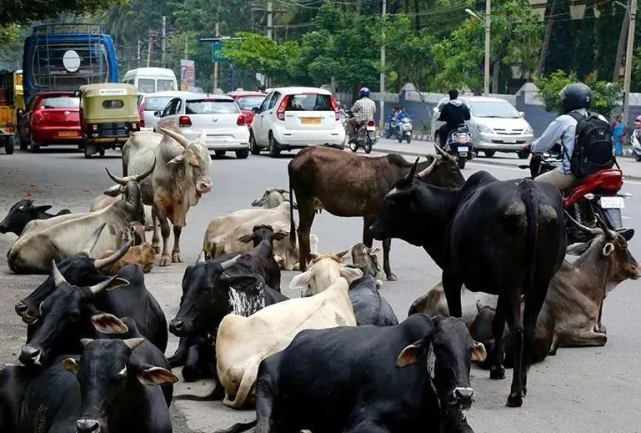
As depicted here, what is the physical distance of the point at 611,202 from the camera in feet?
39.1

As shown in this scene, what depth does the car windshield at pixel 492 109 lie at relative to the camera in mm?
32875

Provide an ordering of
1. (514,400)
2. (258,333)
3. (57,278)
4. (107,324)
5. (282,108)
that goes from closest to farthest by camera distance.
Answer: (107,324) < (57,278) < (258,333) < (514,400) < (282,108)

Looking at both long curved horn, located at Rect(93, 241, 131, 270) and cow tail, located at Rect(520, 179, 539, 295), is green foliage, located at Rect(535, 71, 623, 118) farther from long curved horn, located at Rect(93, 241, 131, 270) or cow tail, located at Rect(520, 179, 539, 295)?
long curved horn, located at Rect(93, 241, 131, 270)

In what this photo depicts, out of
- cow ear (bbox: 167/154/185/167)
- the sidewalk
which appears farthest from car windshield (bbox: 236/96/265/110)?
cow ear (bbox: 167/154/185/167)

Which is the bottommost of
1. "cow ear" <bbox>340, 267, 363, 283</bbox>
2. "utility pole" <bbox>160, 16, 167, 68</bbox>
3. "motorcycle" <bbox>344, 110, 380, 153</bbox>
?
"utility pole" <bbox>160, 16, 167, 68</bbox>

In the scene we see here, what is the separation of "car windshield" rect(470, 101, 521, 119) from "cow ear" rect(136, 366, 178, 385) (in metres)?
27.7

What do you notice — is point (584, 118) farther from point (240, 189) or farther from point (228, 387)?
point (240, 189)

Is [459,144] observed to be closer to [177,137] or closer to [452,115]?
[452,115]

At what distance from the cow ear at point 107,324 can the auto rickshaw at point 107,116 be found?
81.3 ft

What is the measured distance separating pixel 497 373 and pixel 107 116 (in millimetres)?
23748

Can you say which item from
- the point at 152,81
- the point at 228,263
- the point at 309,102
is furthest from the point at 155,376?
the point at 152,81

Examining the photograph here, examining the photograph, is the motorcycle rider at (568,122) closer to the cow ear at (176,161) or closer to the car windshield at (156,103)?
the cow ear at (176,161)

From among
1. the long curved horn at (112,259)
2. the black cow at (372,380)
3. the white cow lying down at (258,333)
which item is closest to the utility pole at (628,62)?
the white cow lying down at (258,333)

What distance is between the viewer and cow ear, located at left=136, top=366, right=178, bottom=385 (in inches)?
220
